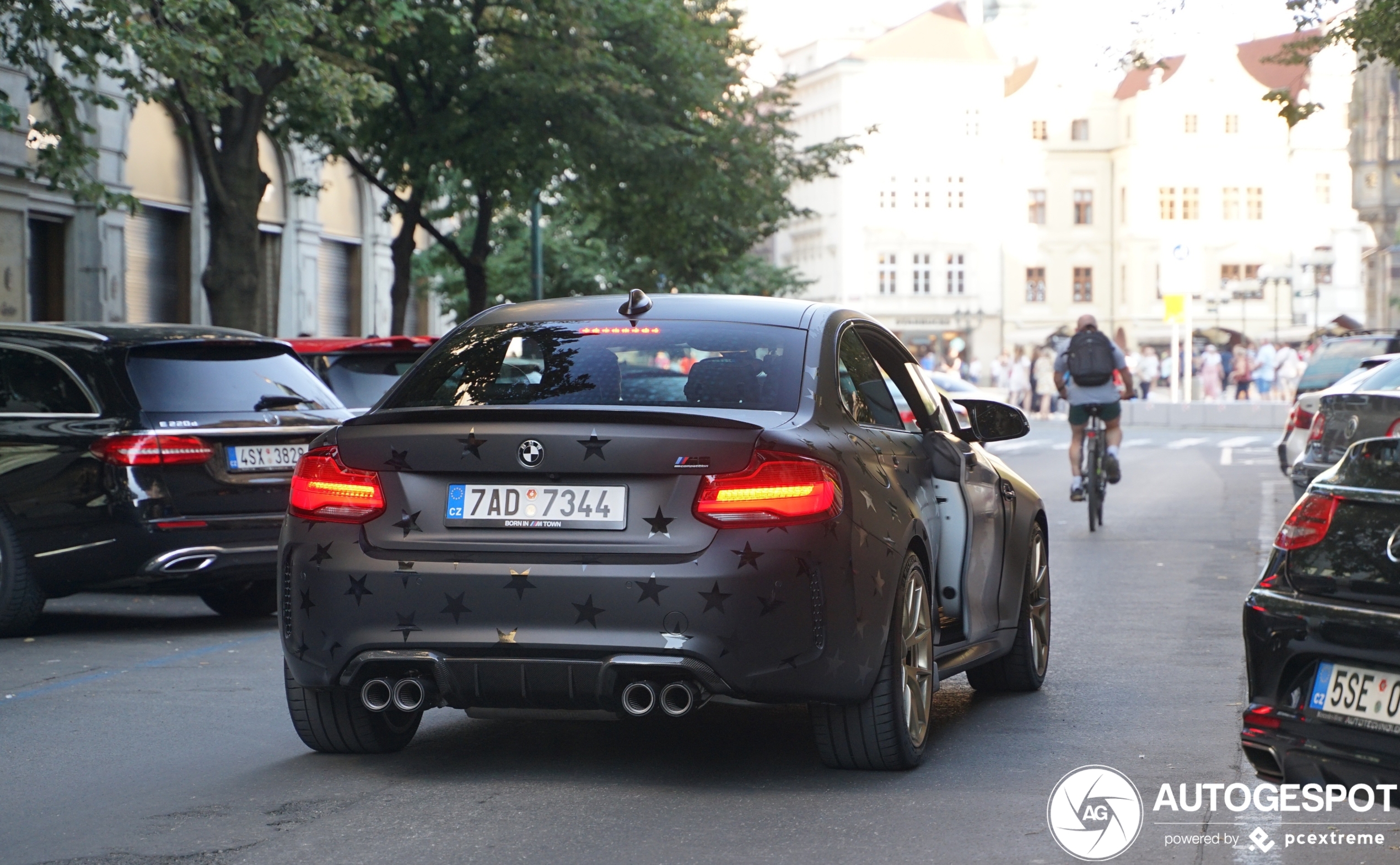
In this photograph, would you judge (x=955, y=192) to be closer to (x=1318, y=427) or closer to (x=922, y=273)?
(x=922, y=273)

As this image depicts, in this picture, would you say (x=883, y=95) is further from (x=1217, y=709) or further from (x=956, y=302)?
(x=1217, y=709)

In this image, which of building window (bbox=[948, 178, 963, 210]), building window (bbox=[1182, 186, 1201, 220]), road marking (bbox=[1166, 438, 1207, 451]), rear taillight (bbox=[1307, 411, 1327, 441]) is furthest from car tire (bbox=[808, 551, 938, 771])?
building window (bbox=[948, 178, 963, 210])

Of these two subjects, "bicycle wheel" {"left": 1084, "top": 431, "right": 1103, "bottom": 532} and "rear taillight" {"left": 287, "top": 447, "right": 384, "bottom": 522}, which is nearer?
"rear taillight" {"left": 287, "top": 447, "right": 384, "bottom": 522}

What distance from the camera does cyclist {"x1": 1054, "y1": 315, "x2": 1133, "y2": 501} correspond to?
17.7 metres

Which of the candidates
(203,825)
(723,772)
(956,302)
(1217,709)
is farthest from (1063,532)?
(956,302)

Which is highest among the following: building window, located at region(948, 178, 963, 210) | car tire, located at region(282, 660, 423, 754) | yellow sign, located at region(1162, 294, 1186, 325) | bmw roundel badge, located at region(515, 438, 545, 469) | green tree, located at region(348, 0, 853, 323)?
building window, located at region(948, 178, 963, 210)

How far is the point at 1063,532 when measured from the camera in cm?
1720

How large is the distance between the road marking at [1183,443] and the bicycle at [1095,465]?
60.3 feet

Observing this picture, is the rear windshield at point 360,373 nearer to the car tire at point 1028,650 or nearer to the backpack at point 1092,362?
the backpack at point 1092,362

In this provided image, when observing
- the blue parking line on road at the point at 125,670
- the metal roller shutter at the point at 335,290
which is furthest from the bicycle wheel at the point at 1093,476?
the metal roller shutter at the point at 335,290

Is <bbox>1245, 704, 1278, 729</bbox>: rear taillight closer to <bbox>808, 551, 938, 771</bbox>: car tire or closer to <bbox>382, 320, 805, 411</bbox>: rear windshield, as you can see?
<bbox>808, 551, 938, 771</bbox>: car tire

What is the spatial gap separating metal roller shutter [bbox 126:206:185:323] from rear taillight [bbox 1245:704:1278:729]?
24122 mm

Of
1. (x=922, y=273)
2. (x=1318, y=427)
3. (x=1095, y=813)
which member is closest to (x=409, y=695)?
(x=1095, y=813)

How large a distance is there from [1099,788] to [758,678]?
1154mm
